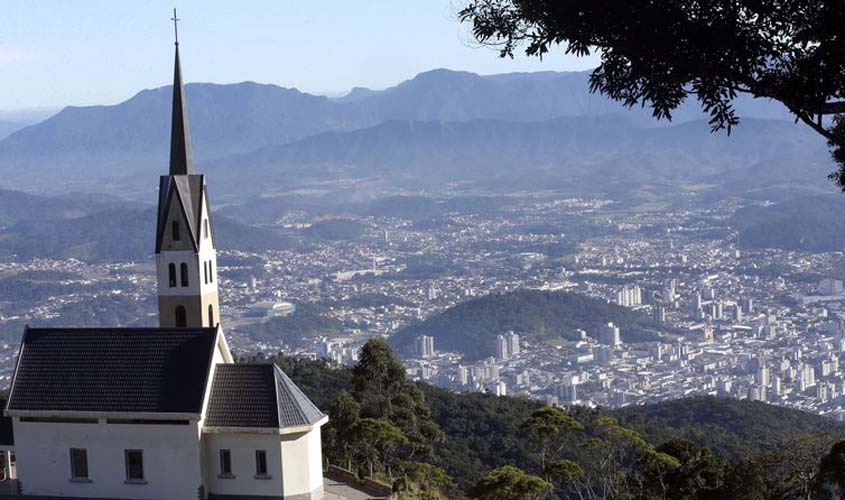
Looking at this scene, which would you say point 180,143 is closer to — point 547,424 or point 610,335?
point 547,424

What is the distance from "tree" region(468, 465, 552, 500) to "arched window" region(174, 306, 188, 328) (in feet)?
28.6

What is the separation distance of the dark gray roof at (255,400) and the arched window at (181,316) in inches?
154

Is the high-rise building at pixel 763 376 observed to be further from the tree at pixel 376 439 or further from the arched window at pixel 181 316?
the arched window at pixel 181 316

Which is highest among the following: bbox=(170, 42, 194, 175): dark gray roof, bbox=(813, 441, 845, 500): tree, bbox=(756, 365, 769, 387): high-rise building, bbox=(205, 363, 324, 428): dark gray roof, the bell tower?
bbox=(170, 42, 194, 175): dark gray roof

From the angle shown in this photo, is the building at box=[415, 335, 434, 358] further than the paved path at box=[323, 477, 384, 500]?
Yes

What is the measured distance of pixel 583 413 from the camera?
46.5 m

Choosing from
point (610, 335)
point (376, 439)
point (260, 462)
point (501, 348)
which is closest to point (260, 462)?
point (260, 462)

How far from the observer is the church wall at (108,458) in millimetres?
25234

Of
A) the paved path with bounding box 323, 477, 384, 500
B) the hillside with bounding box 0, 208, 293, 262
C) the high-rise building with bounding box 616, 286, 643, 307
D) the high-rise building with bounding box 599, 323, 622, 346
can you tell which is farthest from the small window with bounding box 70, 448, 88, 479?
the hillside with bounding box 0, 208, 293, 262

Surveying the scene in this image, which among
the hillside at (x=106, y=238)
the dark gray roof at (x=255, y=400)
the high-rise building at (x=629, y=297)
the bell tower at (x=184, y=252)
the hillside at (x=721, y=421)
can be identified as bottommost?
the high-rise building at (x=629, y=297)

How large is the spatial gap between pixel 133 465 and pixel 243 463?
6.96ft

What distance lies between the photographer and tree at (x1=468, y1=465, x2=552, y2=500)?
23.3 meters

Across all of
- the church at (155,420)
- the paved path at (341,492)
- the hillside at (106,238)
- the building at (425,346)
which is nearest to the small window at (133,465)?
the church at (155,420)

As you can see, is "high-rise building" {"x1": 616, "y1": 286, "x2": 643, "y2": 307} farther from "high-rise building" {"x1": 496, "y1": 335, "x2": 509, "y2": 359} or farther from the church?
the church
